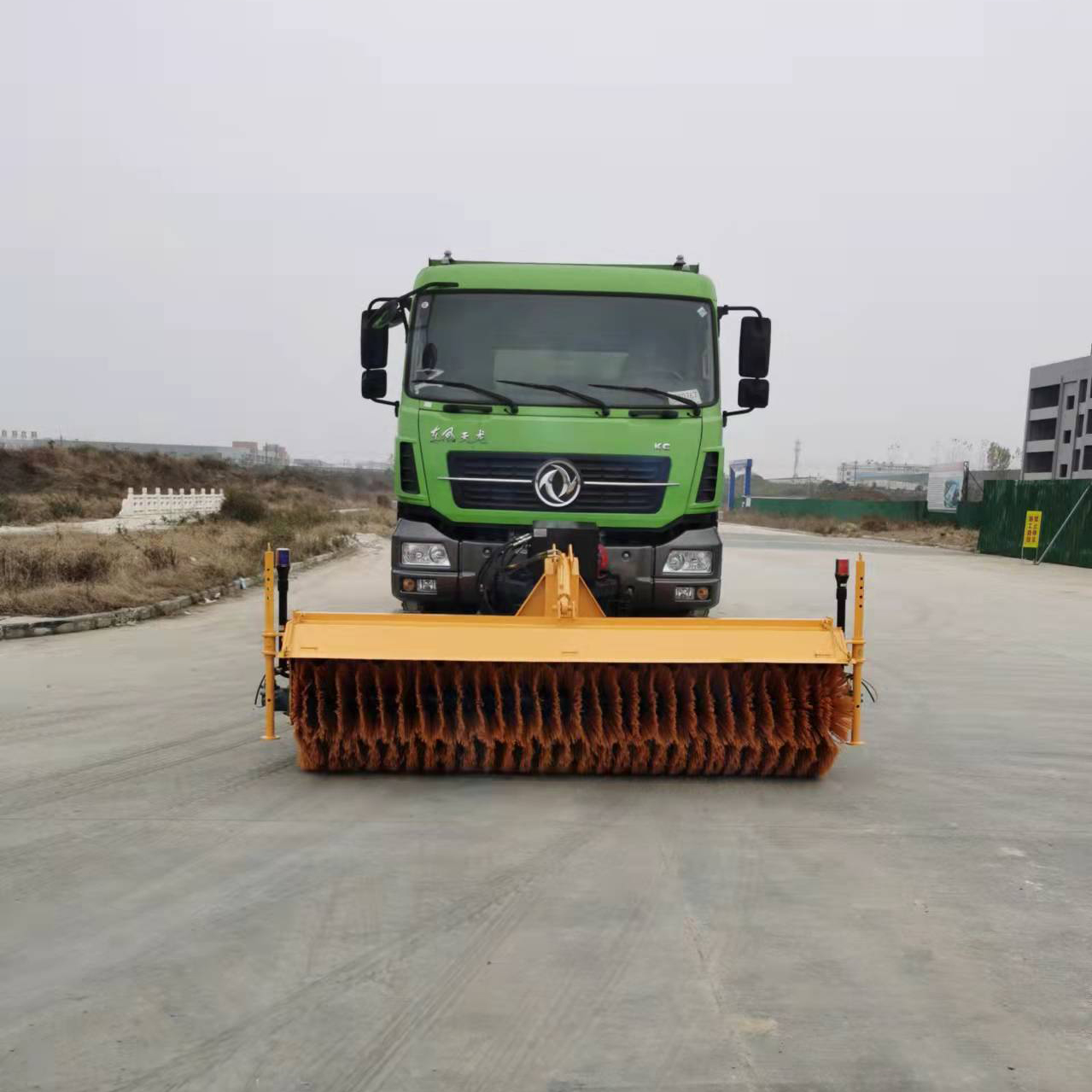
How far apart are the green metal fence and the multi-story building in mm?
51604

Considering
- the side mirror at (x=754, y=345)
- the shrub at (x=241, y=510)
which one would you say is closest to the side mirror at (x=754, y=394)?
the side mirror at (x=754, y=345)

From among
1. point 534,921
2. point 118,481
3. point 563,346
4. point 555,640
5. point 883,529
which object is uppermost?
point 563,346

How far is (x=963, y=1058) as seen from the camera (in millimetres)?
2992

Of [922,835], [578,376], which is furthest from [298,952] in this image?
[578,376]

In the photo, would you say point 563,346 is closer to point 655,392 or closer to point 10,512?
point 655,392

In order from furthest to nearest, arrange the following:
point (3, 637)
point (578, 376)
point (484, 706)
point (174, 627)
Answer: point (174, 627), point (3, 637), point (578, 376), point (484, 706)

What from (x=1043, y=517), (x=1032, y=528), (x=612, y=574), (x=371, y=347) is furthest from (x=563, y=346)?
(x=1043, y=517)

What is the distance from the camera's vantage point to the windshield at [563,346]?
7609mm

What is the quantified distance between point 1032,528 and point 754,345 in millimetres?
23496

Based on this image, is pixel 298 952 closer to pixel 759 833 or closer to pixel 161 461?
pixel 759 833

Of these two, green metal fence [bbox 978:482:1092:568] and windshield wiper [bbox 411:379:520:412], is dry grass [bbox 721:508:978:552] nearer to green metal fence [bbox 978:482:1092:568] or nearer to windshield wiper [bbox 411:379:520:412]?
green metal fence [bbox 978:482:1092:568]

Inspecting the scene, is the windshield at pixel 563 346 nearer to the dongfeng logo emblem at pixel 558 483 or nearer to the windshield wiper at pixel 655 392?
Result: the windshield wiper at pixel 655 392

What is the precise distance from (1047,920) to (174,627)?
9.92 m

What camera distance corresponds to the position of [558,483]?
24.0ft
